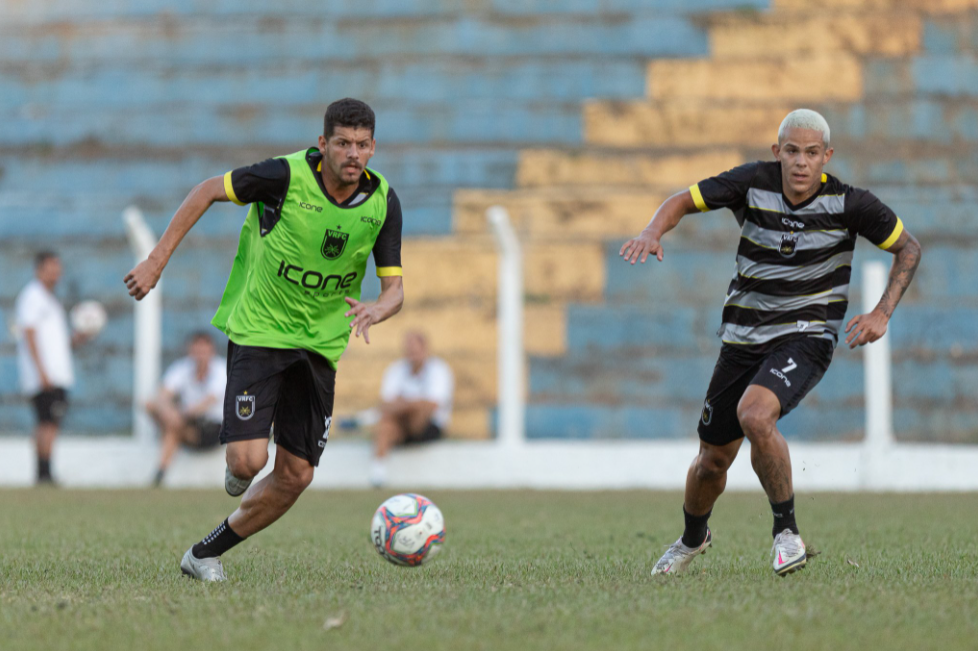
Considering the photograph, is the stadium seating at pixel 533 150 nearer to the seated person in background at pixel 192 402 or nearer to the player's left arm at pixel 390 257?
the seated person in background at pixel 192 402

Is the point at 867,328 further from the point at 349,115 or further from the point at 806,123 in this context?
the point at 349,115

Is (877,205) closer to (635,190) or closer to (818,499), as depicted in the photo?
(818,499)

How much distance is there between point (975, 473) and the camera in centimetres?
1238

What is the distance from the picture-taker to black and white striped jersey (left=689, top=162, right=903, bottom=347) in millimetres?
5859

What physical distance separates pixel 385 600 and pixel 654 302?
392 inches

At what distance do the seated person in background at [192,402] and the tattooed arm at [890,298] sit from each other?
337 inches

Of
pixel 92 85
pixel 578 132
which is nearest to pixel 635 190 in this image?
pixel 578 132

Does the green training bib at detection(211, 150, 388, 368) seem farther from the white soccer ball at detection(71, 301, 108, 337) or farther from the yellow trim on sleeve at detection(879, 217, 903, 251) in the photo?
the white soccer ball at detection(71, 301, 108, 337)

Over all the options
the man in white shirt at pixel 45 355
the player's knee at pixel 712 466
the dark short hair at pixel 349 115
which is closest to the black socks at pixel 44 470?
the man in white shirt at pixel 45 355

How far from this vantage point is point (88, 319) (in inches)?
555

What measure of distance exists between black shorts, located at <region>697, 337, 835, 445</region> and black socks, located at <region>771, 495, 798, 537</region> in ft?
1.22

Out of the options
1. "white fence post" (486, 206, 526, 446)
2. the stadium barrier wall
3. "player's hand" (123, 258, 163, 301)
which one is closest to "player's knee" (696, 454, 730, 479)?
"player's hand" (123, 258, 163, 301)

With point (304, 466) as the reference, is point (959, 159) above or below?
above

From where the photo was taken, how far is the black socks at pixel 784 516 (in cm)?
569
